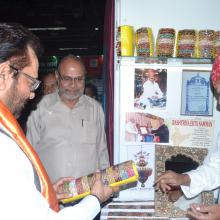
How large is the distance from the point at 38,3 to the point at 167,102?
16.9 ft

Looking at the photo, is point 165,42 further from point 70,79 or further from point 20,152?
point 20,152

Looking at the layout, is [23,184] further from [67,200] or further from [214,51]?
[214,51]

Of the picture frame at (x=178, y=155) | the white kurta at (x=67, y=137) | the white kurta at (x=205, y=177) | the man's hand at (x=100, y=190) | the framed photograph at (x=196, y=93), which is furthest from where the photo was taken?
the white kurta at (x=67, y=137)

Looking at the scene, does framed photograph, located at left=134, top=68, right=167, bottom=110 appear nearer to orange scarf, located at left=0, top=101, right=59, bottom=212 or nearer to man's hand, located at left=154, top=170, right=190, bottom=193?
man's hand, located at left=154, top=170, right=190, bottom=193

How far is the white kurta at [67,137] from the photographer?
237cm

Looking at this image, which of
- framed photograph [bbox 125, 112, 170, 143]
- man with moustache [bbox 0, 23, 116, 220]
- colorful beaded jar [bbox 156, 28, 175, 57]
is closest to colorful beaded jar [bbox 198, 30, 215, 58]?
colorful beaded jar [bbox 156, 28, 175, 57]

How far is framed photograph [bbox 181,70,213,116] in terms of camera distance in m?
2.09

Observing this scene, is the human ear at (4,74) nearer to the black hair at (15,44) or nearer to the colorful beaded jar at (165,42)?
the black hair at (15,44)

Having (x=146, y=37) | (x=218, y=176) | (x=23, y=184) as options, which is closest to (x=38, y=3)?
(x=146, y=37)

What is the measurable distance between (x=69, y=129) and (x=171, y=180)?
0.89m

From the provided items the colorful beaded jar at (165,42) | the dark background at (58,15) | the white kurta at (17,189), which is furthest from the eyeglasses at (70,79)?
the dark background at (58,15)

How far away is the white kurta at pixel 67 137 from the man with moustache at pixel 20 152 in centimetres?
97

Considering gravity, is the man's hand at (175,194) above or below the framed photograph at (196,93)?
below

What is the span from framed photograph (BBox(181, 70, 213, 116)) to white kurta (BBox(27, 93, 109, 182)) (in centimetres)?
75
